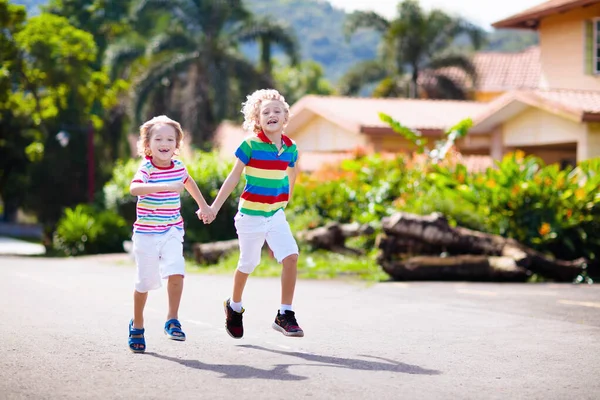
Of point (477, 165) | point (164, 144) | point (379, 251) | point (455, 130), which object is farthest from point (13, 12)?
point (164, 144)

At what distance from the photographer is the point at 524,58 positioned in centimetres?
5681

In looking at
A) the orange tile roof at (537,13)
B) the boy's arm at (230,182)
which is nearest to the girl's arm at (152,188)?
the boy's arm at (230,182)

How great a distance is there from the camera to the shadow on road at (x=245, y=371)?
634cm

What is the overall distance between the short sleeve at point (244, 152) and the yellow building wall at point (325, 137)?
2140 centimetres

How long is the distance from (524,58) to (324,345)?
5143cm

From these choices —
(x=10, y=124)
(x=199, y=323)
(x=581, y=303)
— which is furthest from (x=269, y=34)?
(x=199, y=323)

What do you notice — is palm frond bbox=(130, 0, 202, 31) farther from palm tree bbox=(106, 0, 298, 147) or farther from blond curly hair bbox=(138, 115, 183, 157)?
blond curly hair bbox=(138, 115, 183, 157)

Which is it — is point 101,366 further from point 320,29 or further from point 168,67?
point 320,29

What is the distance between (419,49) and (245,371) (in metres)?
39.8

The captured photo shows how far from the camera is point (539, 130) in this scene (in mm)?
24031

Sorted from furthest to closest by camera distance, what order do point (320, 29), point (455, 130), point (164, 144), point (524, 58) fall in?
point (320, 29) → point (524, 58) → point (455, 130) → point (164, 144)

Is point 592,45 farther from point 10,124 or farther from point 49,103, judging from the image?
point 10,124

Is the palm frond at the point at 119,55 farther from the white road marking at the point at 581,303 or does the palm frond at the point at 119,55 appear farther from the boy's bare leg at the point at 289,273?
the boy's bare leg at the point at 289,273

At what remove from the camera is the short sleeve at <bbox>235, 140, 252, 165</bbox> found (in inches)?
307
